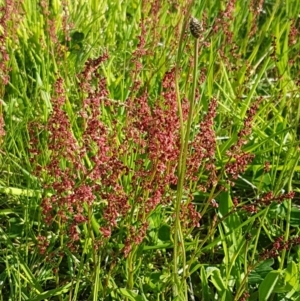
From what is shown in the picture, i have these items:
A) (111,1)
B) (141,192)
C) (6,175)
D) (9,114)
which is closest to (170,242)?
(141,192)

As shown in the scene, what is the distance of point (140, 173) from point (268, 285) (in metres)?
0.45

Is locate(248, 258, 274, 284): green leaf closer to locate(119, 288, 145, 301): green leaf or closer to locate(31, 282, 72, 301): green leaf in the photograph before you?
locate(119, 288, 145, 301): green leaf

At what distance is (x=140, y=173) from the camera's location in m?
1.43

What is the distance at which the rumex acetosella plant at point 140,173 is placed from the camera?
142 centimetres

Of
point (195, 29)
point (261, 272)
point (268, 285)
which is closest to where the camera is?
point (195, 29)

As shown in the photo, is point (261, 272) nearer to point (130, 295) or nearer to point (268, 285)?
point (268, 285)

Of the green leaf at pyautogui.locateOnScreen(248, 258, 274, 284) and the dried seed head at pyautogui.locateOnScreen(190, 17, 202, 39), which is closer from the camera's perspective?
the dried seed head at pyautogui.locateOnScreen(190, 17, 202, 39)

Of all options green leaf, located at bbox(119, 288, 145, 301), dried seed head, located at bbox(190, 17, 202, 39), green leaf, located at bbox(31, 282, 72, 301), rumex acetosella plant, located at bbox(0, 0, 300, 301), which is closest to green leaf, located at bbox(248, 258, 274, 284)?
rumex acetosella plant, located at bbox(0, 0, 300, 301)

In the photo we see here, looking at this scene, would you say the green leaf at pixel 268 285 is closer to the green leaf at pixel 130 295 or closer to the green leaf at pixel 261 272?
the green leaf at pixel 261 272

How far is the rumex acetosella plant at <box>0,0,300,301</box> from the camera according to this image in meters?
1.42

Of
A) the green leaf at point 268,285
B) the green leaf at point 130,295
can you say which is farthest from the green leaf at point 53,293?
the green leaf at point 268,285

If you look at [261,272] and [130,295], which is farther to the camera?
[261,272]

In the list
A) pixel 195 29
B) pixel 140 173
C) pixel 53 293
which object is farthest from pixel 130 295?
pixel 195 29

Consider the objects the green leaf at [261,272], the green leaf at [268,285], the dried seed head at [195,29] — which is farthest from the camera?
the green leaf at [261,272]
